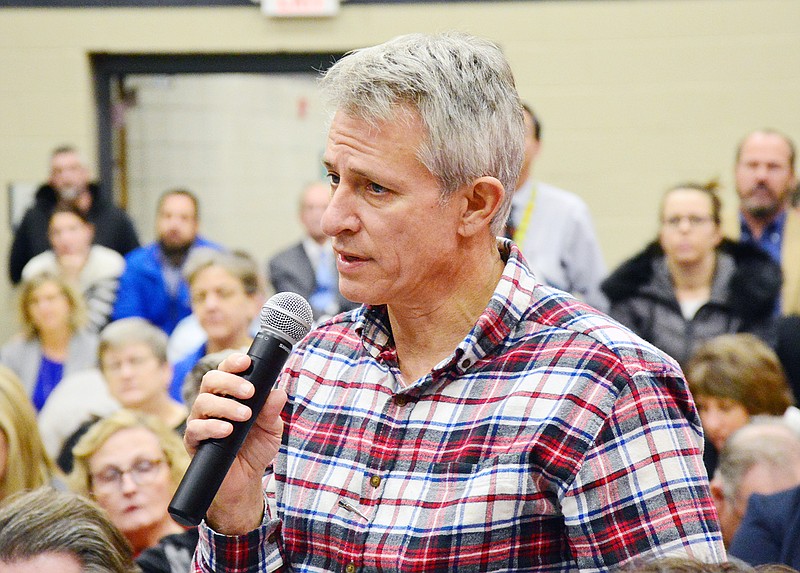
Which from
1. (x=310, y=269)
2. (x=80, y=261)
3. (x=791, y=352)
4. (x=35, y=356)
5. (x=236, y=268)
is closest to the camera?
(x=791, y=352)

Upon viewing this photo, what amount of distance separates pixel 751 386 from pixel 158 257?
3.52 metres

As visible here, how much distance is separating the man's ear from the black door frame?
5.88 meters

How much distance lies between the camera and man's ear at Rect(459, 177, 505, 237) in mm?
1565

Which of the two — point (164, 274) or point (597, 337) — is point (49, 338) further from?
point (597, 337)

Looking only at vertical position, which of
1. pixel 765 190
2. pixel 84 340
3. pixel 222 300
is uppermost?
pixel 765 190

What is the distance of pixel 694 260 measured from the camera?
185 inches

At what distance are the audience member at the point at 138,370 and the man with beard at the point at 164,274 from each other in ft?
3.61

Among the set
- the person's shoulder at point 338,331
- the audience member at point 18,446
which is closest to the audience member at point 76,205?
the audience member at point 18,446

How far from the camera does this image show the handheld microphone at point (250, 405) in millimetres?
1399

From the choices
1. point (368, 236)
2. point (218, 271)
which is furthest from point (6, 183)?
point (368, 236)

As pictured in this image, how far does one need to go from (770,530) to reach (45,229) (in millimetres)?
5180

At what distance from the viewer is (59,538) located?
7.00ft

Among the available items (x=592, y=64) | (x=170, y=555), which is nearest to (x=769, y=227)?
(x=592, y=64)

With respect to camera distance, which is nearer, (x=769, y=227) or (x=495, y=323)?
(x=495, y=323)
